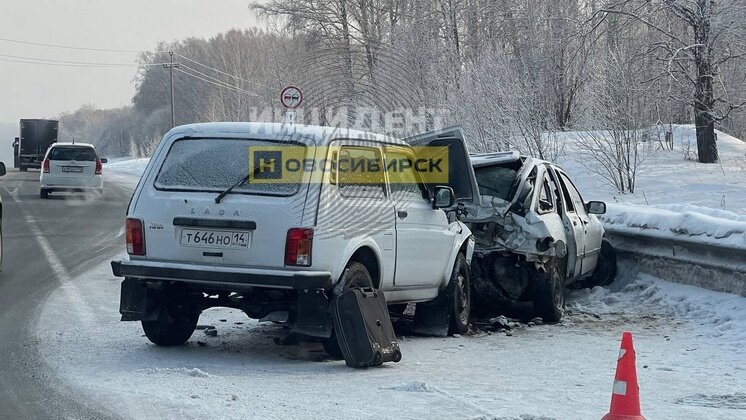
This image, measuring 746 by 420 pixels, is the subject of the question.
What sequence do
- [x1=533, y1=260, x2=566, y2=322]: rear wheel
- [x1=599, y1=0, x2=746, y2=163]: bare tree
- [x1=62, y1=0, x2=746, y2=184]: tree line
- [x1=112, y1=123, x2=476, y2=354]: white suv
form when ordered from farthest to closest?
[x1=62, y1=0, x2=746, y2=184]: tree line, [x1=599, y1=0, x2=746, y2=163]: bare tree, [x1=533, y1=260, x2=566, y2=322]: rear wheel, [x1=112, y1=123, x2=476, y2=354]: white suv

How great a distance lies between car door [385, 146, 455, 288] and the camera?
8.25m

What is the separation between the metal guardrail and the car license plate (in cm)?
536

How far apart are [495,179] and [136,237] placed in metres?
4.37

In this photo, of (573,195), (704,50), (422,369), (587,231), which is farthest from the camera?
(704,50)

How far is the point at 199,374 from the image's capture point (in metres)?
6.62

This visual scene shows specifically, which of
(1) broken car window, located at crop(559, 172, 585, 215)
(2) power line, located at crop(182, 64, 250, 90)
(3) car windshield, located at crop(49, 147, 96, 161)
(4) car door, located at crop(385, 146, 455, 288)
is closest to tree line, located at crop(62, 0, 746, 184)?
(3) car windshield, located at crop(49, 147, 96, 161)

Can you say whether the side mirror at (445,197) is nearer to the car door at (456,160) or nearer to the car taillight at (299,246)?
the car door at (456,160)

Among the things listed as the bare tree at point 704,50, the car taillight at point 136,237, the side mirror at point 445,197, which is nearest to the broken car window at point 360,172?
the side mirror at point 445,197

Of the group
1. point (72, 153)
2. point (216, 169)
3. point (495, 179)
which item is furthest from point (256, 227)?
point (72, 153)

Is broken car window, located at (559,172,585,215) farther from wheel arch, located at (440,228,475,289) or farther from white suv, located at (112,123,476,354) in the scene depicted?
white suv, located at (112,123,476,354)

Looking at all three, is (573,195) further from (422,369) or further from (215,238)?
(215,238)

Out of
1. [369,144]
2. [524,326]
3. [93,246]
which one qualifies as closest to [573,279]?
[524,326]

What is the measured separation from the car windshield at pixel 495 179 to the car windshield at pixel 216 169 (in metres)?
3.63

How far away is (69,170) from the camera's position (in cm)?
2880
